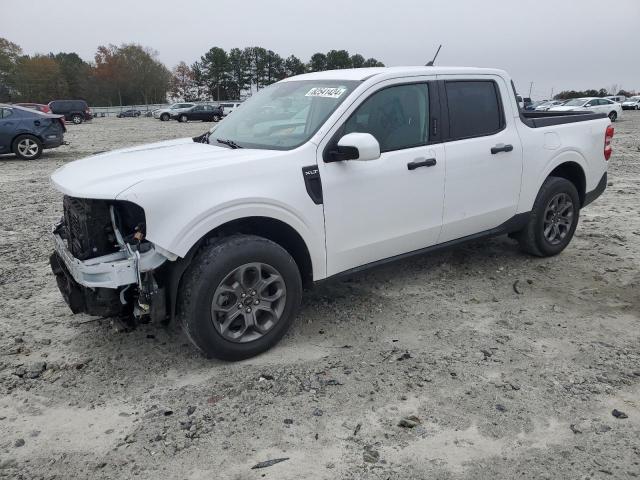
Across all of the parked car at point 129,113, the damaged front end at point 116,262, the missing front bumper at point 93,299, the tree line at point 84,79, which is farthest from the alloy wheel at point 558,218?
the tree line at point 84,79

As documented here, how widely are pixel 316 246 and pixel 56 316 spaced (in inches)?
87.5

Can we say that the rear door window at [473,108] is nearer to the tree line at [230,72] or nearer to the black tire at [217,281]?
the black tire at [217,281]

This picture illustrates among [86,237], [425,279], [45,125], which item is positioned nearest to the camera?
[86,237]

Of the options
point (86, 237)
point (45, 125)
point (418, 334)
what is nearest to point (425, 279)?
point (418, 334)

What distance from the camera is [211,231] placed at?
343cm

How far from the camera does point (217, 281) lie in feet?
10.9

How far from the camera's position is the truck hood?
10.5 feet

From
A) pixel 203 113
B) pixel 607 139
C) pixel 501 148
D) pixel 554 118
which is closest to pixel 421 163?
pixel 501 148

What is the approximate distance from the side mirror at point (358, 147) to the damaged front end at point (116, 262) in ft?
4.41

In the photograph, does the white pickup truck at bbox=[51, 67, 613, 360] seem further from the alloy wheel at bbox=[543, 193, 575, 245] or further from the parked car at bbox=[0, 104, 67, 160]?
the parked car at bbox=[0, 104, 67, 160]

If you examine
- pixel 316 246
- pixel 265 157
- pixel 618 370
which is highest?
pixel 265 157

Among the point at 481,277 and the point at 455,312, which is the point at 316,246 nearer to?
the point at 455,312

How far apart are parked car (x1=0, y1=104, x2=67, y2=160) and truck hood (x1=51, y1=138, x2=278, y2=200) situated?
1153 cm

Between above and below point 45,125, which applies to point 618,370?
below
